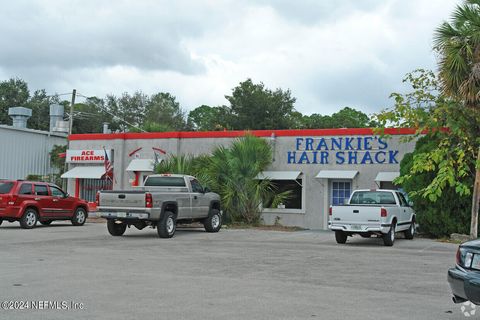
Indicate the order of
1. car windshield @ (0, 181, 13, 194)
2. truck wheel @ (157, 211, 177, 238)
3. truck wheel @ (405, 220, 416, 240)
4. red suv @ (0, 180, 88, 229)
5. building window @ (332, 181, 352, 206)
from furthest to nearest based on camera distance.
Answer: building window @ (332, 181, 352, 206)
car windshield @ (0, 181, 13, 194)
red suv @ (0, 180, 88, 229)
truck wheel @ (405, 220, 416, 240)
truck wheel @ (157, 211, 177, 238)

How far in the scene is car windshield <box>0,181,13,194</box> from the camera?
66.6 feet

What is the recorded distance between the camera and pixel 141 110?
6731 cm

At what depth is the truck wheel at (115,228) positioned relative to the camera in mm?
19078

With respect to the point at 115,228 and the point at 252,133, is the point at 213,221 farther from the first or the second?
the point at 252,133

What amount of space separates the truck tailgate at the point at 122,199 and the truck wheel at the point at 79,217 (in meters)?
5.66

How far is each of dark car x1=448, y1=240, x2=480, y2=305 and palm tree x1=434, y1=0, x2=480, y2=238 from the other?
12.3 m

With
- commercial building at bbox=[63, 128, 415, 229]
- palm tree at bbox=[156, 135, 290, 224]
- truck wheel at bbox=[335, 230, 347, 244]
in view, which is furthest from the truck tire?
palm tree at bbox=[156, 135, 290, 224]

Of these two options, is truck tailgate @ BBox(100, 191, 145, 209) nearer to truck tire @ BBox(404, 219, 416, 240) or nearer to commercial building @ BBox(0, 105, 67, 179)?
Answer: truck tire @ BBox(404, 219, 416, 240)

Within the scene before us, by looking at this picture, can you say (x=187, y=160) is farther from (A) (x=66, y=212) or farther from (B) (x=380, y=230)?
(B) (x=380, y=230)

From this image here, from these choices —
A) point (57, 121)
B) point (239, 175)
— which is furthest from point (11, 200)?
point (57, 121)

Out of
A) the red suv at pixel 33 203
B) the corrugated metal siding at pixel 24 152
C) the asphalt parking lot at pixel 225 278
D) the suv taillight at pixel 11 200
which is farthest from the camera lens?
the corrugated metal siding at pixel 24 152

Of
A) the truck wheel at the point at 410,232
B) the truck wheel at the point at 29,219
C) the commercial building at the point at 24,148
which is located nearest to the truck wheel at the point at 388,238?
the truck wheel at the point at 410,232

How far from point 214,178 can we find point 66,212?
601 centimetres

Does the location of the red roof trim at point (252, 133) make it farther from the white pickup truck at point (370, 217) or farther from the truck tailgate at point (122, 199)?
the truck tailgate at point (122, 199)
